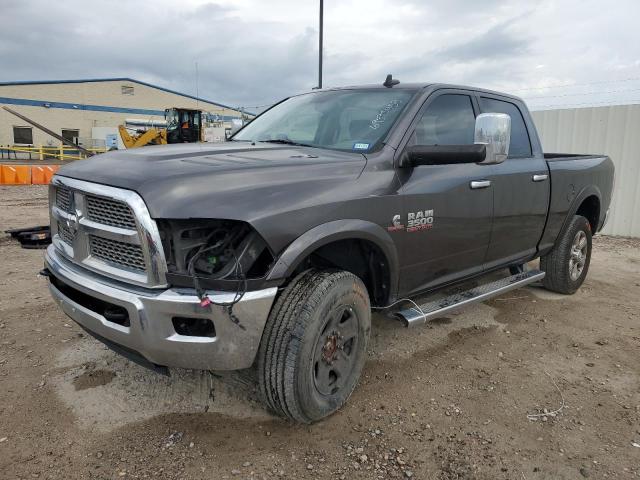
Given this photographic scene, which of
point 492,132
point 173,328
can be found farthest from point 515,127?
point 173,328

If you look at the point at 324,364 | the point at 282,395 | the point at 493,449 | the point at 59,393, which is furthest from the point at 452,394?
the point at 59,393

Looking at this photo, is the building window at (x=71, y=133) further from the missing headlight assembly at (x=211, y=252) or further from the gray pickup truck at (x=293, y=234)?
the missing headlight assembly at (x=211, y=252)

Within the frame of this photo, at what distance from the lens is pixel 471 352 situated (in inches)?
148

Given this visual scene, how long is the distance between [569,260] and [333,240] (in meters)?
3.47

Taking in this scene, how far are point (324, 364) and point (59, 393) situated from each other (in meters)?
1.68

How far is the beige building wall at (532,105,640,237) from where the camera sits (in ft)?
28.0

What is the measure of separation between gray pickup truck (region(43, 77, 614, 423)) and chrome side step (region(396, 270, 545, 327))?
2cm

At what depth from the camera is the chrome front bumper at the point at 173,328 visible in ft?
7.26

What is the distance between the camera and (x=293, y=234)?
2406 millimetres

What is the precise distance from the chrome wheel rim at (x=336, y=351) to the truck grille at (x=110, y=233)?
0.91 meters

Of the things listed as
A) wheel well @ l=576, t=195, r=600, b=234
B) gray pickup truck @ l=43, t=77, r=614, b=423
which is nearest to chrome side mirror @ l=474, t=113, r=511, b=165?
gray pickup truck @ l=43, t=77, r=614, b=423

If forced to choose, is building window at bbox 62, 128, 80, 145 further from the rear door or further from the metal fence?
the rear door

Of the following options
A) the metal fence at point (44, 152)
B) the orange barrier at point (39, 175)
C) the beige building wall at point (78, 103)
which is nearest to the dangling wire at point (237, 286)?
the orange barrier at point (39, 175)

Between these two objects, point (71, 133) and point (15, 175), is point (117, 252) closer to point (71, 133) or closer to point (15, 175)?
point (15, 175)
